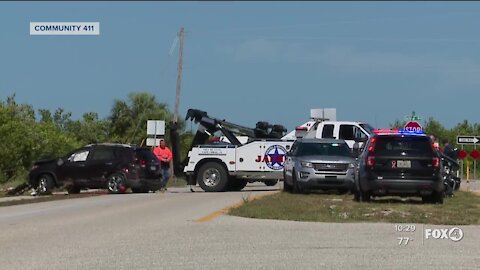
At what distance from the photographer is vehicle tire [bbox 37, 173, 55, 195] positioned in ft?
85.0

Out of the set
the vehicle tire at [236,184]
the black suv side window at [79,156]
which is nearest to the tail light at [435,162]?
the vehicle tire at [236,184]

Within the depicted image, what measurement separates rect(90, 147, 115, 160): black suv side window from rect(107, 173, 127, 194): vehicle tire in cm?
65

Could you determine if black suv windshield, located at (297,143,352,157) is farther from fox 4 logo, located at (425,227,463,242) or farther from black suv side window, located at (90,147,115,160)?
fox 4 logo, located at (425,227,463,242)

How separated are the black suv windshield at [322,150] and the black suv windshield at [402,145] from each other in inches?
197

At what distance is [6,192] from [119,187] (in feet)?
15.7

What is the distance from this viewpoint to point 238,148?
26.8m

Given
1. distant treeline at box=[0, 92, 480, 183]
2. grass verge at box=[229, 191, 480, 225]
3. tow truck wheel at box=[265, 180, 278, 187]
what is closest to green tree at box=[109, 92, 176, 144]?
distant treeline at box=[0, 92, 480, 183]

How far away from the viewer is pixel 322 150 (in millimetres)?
23000

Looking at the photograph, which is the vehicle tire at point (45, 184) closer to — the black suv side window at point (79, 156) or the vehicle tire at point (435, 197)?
the black suv side window at point (79, 156)

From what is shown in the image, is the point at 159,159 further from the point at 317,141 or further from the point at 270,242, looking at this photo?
the point at 270,242

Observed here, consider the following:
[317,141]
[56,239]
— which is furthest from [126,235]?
[317,141]

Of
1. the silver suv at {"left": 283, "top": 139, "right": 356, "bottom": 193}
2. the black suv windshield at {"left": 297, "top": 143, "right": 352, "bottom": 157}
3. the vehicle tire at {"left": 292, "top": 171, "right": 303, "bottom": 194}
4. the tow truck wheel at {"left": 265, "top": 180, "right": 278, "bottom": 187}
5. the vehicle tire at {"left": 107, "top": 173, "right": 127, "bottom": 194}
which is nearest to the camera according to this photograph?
the silver suv at {"left": 283, "top": 139, "right": 356, "bottom": 193}

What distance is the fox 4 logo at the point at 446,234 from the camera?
11984 millimetres

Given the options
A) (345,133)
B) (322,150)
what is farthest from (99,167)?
(345,133)
